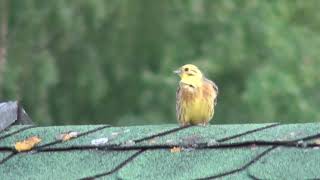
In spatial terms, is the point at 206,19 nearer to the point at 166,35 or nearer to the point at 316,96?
the point at 166,35

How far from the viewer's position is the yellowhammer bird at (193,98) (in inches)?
211

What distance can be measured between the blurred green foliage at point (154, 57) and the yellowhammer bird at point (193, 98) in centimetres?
879

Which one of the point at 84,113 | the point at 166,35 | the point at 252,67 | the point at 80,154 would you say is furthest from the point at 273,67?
the point at 80,154

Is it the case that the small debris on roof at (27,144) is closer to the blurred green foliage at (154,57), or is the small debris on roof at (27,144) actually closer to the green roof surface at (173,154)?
the green roof surface at (173,154)

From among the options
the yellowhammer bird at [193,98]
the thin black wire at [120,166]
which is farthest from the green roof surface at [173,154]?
the yellowhammer bird at [193,98]

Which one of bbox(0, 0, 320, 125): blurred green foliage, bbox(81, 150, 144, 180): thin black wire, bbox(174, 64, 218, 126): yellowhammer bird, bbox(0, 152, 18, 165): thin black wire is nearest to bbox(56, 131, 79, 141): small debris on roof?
bbox(0, 152, 18, 165): thin black wire

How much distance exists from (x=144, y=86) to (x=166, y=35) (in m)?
0.73

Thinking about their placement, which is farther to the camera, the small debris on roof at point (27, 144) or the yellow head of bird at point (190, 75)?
the yellow head of bird at point (190, 75)

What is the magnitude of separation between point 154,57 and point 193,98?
1088cm

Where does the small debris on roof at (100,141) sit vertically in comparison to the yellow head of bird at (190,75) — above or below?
below

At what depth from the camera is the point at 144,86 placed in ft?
52.6

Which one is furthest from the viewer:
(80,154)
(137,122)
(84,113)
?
(84,113)

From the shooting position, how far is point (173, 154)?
3.72m

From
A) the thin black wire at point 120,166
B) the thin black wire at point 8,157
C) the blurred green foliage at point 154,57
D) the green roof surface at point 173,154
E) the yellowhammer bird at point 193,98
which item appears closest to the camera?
the green roof surface at point 173,154
